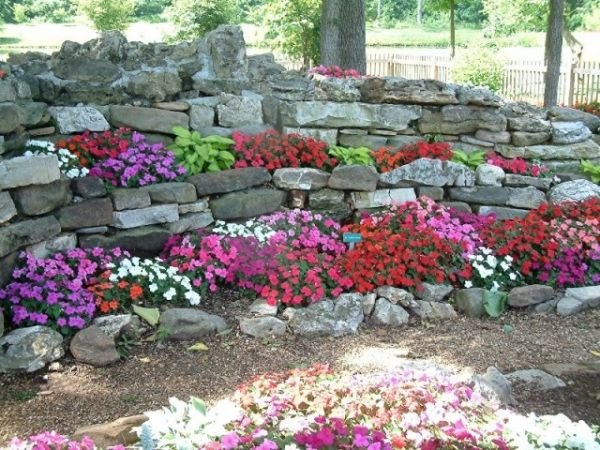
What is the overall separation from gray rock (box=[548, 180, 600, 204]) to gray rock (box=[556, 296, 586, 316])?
4.37ft

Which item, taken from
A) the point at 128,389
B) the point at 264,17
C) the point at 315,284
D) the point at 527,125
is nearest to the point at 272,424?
the point at 128,389

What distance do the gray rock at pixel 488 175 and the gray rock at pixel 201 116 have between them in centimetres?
225

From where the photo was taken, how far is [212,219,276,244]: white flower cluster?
5336 millimetres

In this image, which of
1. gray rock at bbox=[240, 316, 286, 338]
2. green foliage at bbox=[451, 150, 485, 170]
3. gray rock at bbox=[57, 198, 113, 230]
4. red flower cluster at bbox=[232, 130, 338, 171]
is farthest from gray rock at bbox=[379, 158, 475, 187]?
gray rock at bbox=[57, 198, 113, 230]

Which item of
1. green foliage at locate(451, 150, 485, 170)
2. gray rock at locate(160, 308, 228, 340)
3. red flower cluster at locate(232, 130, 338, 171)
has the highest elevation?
red flower cluster at locate(232, 130, 338, 171)

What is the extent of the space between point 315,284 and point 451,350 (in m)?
0.98

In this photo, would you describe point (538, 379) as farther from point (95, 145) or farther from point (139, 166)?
point (95, 145)

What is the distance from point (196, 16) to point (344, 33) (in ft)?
31.6

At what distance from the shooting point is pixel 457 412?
275 centimetres

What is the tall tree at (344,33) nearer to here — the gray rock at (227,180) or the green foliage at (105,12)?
the gray rock at (227,180)

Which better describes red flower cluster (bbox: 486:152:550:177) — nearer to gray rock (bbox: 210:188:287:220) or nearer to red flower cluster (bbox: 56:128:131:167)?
gray rock (bbox: 210:188:287:220)

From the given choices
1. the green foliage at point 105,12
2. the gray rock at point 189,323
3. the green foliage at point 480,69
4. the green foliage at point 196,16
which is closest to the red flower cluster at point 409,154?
the gray rock at point 189,323

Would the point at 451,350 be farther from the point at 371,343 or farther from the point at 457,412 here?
the point at 457,412

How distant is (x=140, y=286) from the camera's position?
15.4 ft
